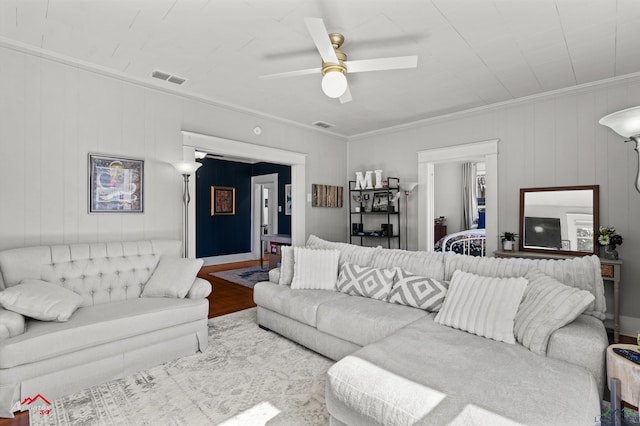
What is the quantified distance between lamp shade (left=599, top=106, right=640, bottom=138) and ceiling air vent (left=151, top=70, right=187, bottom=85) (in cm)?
370

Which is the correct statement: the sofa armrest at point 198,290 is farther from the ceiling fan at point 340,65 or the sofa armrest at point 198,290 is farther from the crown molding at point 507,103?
the crown molding at point 507,103

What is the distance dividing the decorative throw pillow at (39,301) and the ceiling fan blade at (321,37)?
2558 millimetres

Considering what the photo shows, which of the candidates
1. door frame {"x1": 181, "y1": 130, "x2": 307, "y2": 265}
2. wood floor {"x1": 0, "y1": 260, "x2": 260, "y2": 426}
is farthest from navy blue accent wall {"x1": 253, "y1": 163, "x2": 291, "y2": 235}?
door frame {"x1": 181, "y1": 130, "x2": 307, "y2": 265}

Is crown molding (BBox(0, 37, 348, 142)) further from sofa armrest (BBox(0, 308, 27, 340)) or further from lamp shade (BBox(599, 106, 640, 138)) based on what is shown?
lamp shade (BBox(599, 106, 640, 138))

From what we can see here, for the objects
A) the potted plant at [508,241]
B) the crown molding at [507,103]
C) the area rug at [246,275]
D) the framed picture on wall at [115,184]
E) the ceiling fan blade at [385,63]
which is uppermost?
→ the crown molding at [507,103]

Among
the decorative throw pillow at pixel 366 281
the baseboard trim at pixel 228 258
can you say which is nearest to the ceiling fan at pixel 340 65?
the decorative throw pillow at pixel 366 281

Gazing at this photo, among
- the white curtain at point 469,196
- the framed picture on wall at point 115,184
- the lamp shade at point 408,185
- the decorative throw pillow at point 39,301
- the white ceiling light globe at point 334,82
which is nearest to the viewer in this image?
the decorative throw pillow at point 39,301

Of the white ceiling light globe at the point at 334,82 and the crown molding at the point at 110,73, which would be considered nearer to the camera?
the white ceiling light globe at the point at 334,82

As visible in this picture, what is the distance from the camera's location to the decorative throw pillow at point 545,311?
6.04ft

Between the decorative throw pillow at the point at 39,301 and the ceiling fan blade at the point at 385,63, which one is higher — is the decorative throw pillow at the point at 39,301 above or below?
below

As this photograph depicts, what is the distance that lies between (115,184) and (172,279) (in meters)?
1.28

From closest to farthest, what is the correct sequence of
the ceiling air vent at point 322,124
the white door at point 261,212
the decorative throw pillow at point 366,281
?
the decorative throw pillow at point 366,281 → the ceiling air vent at point 322,124 → the white door at point 261,212

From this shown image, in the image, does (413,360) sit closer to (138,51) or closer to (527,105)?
(138,51)

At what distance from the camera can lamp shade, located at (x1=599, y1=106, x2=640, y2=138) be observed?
70.8 inches
